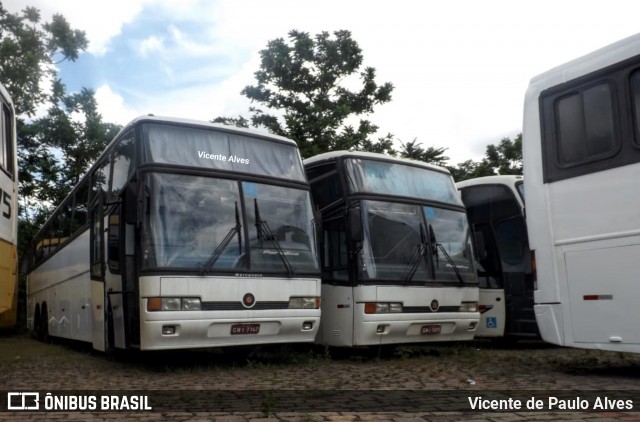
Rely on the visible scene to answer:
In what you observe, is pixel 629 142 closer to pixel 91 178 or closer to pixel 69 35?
pixel 91 178

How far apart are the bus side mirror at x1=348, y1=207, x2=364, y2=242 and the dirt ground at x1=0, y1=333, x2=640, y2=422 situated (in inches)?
74.5

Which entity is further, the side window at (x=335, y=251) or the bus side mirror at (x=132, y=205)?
the side window at (x=335, y=251)

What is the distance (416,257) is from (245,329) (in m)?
3.11

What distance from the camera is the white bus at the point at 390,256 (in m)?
9.93

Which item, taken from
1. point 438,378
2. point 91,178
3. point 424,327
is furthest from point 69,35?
point 438,378

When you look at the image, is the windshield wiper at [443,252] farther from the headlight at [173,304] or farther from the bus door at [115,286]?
the bus door at [115,286]

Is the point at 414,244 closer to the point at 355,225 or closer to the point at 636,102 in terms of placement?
the point at 355,225

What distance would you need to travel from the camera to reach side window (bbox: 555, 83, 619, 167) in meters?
7.58

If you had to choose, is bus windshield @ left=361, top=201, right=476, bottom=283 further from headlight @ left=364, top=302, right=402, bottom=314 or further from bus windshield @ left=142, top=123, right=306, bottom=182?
bus windshield @ left=142, top=123, right=306, bottom=182

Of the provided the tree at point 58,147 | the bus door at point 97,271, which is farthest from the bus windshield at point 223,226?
the tree at point 58,147

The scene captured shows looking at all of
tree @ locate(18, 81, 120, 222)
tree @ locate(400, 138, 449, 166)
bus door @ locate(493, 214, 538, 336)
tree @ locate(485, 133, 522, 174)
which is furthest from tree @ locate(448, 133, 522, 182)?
bus door @ locate(493, 214, 538, 336)

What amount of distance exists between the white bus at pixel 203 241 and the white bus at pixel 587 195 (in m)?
3.21

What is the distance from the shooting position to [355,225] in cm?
984

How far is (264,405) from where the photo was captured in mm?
5848
